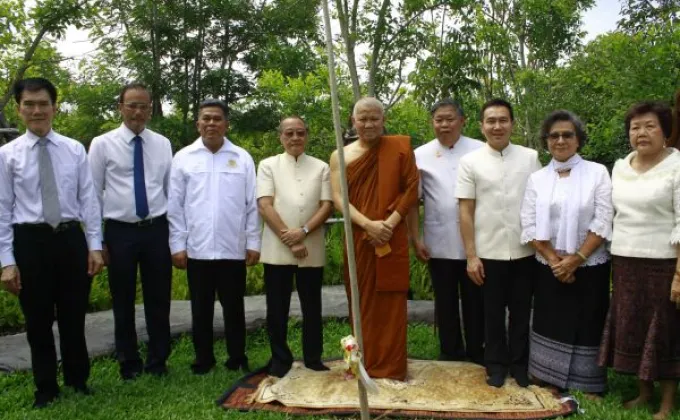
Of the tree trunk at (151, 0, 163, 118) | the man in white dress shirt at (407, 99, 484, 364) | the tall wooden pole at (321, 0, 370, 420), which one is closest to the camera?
the tall wooden pole at (321, 0, 370, 420)

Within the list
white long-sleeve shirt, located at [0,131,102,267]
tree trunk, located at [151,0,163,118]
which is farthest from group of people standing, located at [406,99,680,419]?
tree trunk, located at [151,0,163,118]

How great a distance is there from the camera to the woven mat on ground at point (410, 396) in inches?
142

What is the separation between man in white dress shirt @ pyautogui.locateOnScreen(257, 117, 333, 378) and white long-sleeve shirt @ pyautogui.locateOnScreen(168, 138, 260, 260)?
0.44 feet

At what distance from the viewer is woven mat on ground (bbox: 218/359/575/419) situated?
3604 mm

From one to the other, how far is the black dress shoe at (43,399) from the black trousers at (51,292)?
0.04 feet

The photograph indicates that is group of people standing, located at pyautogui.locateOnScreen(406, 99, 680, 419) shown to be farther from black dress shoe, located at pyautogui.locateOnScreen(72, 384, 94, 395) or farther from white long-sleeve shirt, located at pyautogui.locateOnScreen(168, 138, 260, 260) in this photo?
black dress shoe, located at pyautogui.locateOnScreen(72, 384, 94, 395)

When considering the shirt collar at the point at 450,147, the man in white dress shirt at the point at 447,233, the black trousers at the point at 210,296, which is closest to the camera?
the black trousers at the point at 210,296

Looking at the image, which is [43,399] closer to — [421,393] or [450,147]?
[421,393]

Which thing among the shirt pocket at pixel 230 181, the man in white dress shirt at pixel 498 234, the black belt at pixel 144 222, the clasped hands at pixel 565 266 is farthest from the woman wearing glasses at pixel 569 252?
the black belt at pixel 144 222

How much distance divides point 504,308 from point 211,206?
2063mm

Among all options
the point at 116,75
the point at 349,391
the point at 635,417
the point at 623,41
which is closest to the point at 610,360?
the point at 635,417

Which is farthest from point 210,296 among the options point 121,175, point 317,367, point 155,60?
point 155,60

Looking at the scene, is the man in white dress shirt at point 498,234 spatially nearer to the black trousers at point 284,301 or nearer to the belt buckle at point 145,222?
the black trousers at point 284,301

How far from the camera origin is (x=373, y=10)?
8930 millimetres
